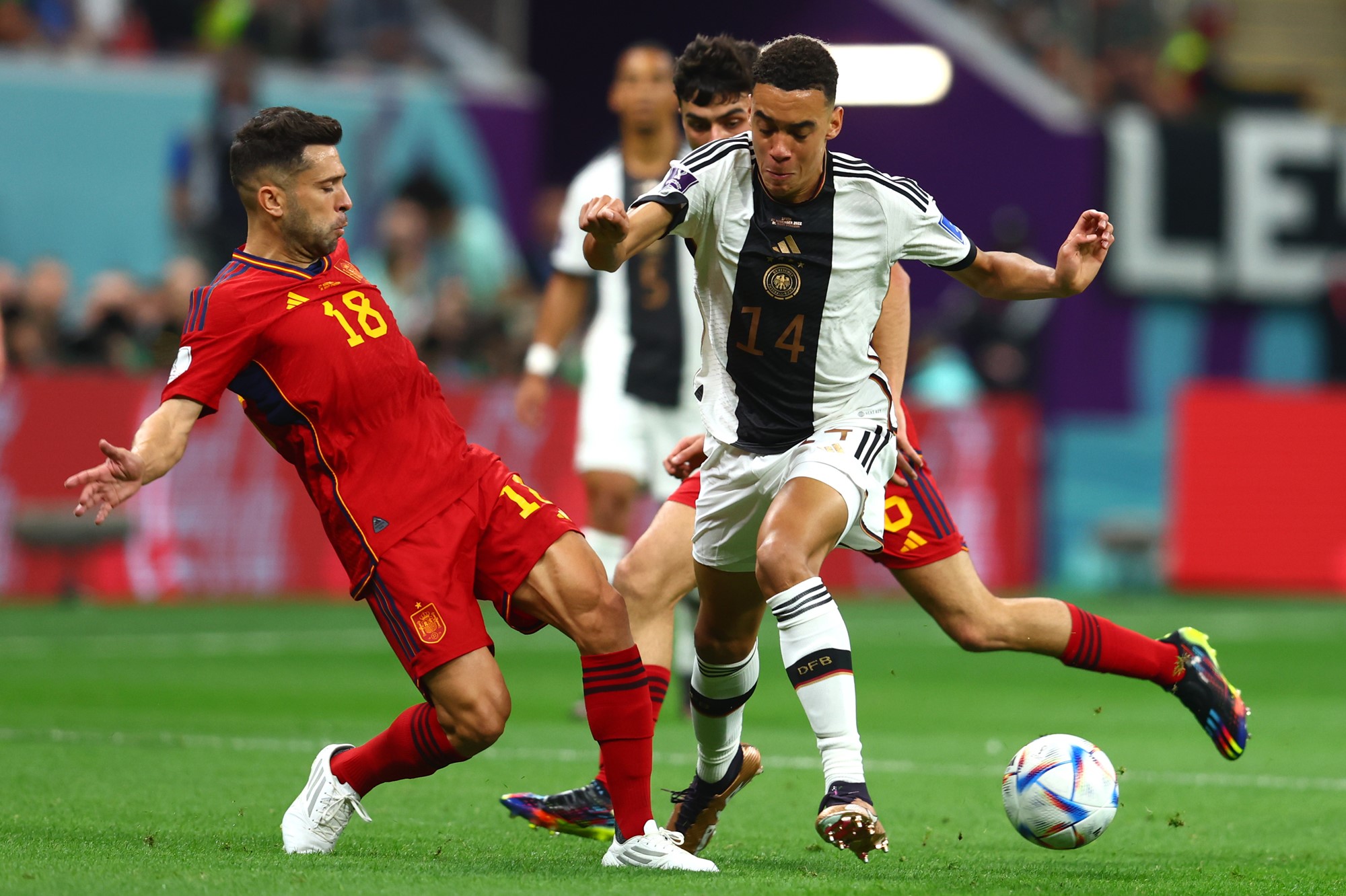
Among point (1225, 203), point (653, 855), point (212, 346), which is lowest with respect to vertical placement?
point (653, 855)

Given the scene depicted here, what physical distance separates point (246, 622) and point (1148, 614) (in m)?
6.89

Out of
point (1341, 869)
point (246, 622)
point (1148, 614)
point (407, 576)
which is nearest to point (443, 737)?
point (407, 576)

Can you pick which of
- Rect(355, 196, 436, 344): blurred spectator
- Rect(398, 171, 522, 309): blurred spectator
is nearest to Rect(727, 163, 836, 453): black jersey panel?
Rect(355, 196, 436, 344): blurred spectator

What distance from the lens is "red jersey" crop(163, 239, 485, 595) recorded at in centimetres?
512

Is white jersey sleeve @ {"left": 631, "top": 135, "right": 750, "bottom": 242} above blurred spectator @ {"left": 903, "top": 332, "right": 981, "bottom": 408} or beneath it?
above

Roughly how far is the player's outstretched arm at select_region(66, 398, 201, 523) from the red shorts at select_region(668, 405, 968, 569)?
1.71 meters

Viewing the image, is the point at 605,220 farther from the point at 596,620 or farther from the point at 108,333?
the point at 108,333

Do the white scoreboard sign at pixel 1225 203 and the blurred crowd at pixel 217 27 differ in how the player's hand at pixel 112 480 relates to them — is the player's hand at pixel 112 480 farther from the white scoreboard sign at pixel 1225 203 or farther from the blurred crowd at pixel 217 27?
the white scoreboard sign at pixel 1225 203

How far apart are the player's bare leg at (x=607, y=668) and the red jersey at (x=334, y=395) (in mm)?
353

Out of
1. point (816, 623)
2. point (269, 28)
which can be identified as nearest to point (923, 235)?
point (816, 623)

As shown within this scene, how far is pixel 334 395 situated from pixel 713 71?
2054mm

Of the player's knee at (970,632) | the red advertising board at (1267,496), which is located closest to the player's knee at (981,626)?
the player's knee at (970,632)

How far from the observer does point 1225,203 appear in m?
18.9

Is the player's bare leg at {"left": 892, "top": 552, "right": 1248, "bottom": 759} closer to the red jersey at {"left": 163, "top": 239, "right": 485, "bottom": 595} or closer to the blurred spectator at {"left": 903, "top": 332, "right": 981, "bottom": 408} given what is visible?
the red jersey at {"left": 163, "top": 239, "right": 485, "bottom": 595}
